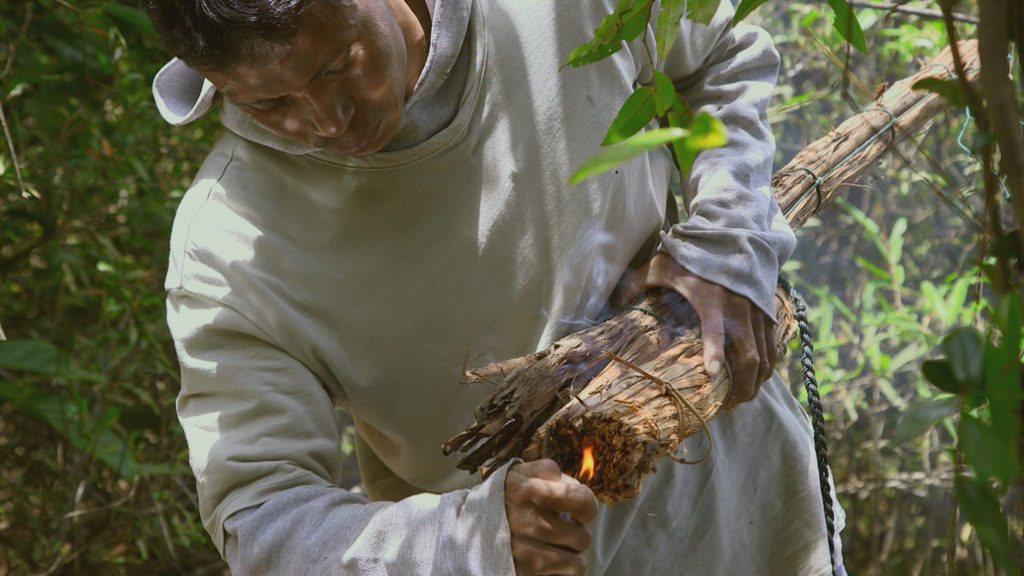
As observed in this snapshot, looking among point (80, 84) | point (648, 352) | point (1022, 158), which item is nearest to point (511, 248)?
point (648, 352)

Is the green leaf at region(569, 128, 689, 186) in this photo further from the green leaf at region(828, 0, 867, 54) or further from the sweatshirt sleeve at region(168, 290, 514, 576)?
the sweatshirt sleeve at region(168, 290, 514, 576)

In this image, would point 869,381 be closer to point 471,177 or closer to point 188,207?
point 471,177

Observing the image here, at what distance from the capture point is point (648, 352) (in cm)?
108

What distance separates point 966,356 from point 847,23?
0.21 metres

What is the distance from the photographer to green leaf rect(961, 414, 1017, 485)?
372mm

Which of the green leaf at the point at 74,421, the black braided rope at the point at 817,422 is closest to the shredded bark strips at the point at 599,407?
the black braided rope at the point at 817,422

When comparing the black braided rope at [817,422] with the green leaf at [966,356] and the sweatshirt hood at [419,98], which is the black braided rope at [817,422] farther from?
the green leaf at [966,356]

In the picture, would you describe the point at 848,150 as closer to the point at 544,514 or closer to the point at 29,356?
the point at 544,514

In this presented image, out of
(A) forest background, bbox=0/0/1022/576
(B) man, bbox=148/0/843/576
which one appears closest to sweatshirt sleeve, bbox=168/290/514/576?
(B) man, bbox=148/0/843/576

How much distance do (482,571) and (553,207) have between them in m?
0.53

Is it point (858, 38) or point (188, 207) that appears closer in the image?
point (858, 38)

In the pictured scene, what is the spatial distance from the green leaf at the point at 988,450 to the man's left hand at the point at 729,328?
0.68 metres

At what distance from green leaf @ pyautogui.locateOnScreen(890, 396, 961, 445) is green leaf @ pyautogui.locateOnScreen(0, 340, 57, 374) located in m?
1.83

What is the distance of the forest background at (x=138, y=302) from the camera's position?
206 cm
